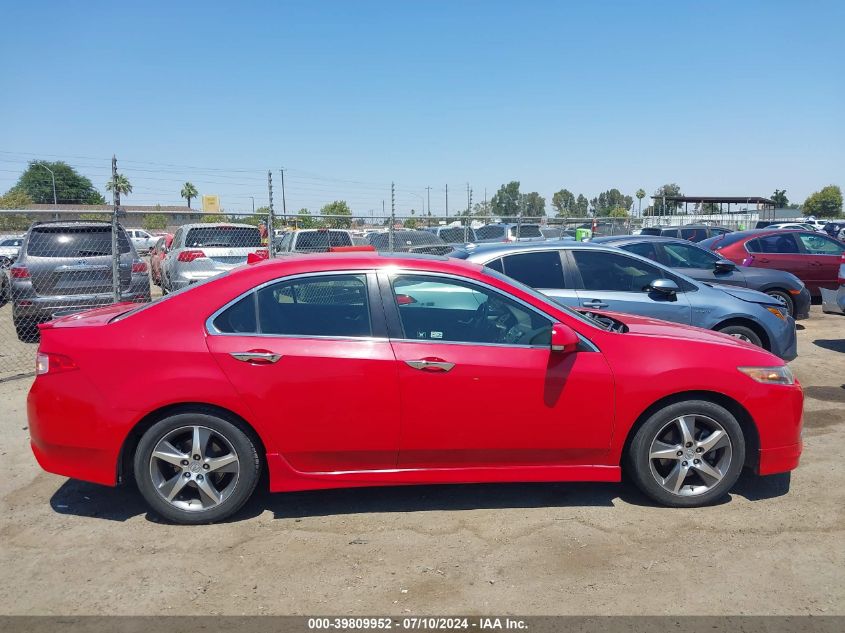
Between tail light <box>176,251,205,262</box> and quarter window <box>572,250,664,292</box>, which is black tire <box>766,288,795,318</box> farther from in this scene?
tail light <box>176,251,205,262</box>

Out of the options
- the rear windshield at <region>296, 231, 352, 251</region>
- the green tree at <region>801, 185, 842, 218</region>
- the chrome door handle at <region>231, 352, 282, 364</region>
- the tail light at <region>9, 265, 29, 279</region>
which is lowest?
the chrome door handle at <region>231, 352, 282, 364</region>

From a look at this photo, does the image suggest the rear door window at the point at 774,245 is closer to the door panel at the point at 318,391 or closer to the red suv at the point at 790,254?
the red suv at the point at 790,254

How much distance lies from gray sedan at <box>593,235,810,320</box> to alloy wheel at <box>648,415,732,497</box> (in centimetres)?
626

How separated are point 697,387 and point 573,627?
5.64 feet

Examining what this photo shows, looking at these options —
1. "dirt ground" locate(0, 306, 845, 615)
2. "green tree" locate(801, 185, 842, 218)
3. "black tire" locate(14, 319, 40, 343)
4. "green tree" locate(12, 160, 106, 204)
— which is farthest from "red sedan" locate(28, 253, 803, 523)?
"green tree" locate(801, 185, 842, 218)

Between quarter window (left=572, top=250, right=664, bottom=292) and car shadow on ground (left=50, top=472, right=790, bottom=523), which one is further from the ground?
quarter window (left=572, top=250, right=664, bottom=292)

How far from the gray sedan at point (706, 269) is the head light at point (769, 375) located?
19.7 feet

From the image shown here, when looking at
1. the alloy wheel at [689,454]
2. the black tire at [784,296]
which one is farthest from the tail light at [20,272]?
the black tire at [784,296]

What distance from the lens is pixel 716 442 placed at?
410 centimetres

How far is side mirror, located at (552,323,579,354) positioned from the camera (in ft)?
12.7

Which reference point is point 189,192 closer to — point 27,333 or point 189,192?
point 189,192

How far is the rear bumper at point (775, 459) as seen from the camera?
13.7 ft

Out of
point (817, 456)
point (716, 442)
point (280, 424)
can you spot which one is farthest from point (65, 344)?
point (817, 456)

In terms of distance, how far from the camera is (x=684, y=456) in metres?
4.11
